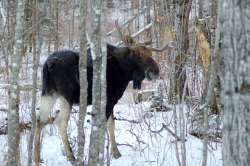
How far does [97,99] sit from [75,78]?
1807 mm

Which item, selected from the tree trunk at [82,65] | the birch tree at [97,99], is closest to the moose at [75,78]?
the tree trunk at [82,65]

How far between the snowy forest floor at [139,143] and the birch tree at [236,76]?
4138 millimetres

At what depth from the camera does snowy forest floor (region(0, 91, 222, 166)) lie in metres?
7.46

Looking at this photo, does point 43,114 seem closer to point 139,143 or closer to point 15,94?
point 139,143

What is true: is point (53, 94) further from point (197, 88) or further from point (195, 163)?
point (197, 88)

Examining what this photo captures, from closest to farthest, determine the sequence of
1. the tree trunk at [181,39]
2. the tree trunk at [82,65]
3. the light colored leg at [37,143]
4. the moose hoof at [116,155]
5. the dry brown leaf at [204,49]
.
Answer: the tree trunk at [82,65] < the tree trunk at [181,39] < the light colored leg at [37,143] < the moose hoof at [116,155] < the dry brown leaf at [204,49]

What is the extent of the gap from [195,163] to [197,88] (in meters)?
1.92

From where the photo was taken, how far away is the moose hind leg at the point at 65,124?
734cm

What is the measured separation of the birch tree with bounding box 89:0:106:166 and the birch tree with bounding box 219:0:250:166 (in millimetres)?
2308

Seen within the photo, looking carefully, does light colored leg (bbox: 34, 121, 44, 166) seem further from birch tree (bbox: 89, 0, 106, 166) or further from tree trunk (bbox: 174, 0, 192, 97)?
tree trunk (bbox: 174, 0, 192, 97)

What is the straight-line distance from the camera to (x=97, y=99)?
5.52 meters

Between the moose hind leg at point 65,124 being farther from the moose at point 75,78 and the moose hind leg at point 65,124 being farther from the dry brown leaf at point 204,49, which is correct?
the dry brown leaf at point 204,49

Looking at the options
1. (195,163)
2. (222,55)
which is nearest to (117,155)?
(195,163)

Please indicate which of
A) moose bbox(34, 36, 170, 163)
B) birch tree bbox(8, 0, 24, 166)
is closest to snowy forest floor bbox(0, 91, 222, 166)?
moose bbox(34, 36, 170, 163)
